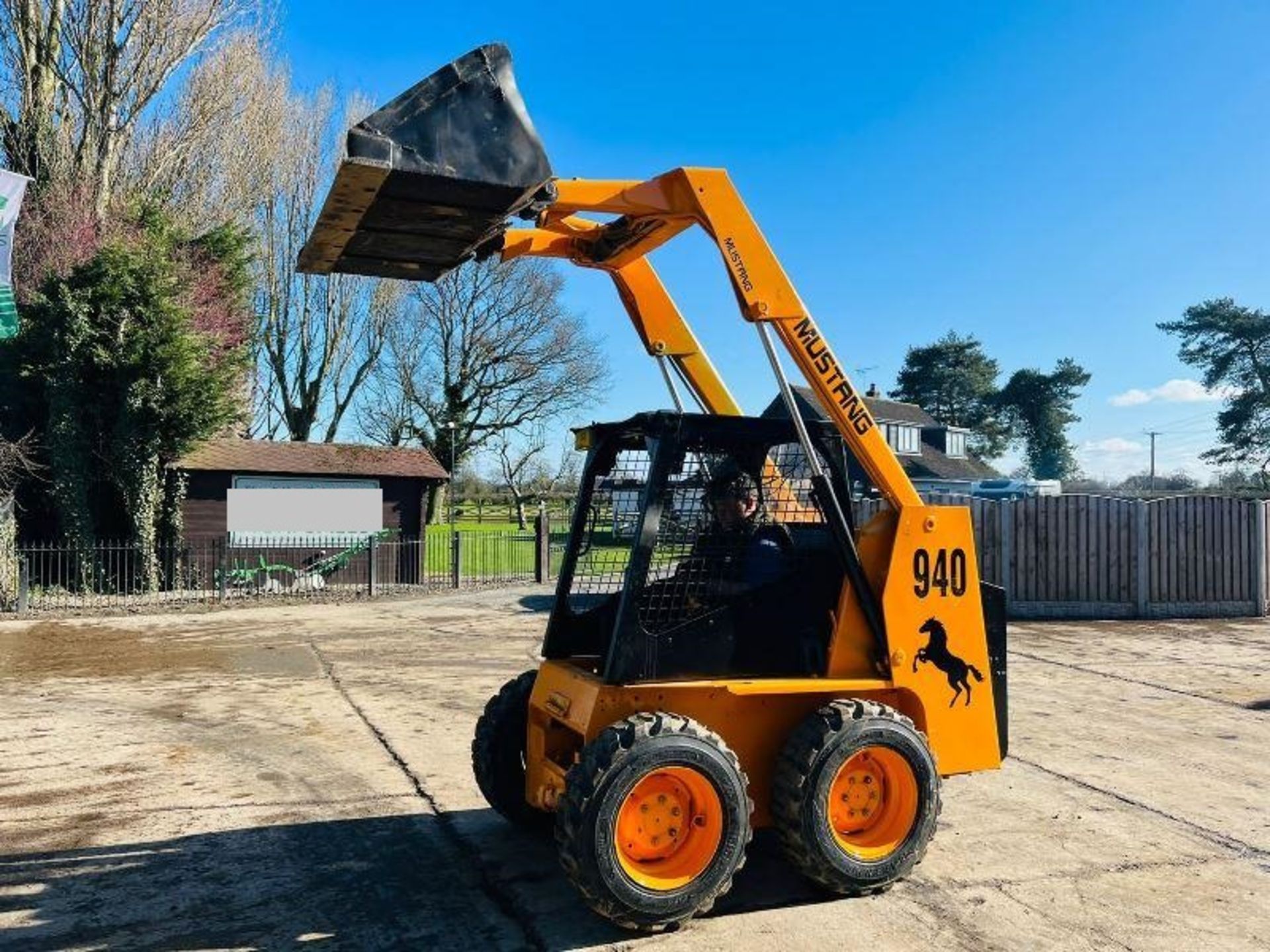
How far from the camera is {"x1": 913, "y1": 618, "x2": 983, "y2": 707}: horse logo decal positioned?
15.6 ft

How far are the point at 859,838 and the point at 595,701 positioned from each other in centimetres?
144

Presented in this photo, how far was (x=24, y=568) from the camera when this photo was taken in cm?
1659

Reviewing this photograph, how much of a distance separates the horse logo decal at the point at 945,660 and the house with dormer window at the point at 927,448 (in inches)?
1374

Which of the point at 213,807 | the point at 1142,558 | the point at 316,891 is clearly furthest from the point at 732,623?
the point at 1142,558

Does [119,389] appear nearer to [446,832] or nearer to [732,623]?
[446,832]

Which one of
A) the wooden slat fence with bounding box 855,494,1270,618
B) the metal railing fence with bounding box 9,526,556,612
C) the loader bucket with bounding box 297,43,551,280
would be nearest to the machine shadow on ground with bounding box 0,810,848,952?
the loader bucket with bounding box 297,43,551,280

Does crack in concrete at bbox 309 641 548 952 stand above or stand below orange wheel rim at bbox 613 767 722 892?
below

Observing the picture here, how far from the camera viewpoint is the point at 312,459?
2331 centimetres

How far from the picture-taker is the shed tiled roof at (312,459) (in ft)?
71.8

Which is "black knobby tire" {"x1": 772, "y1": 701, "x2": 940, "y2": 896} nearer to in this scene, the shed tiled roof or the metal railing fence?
the metal railing fence

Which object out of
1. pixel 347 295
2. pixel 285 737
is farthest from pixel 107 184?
pixel 285 737

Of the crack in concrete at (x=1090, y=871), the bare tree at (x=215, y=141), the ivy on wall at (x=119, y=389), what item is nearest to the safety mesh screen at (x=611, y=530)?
the crack in concrete at (x=1090, y=871)

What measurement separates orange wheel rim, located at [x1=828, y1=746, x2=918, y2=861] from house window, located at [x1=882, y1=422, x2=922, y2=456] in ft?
127

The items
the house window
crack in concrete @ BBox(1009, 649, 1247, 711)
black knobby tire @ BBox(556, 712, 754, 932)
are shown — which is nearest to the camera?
black knobby tire @ BBox(556, 712, 754, 932)
